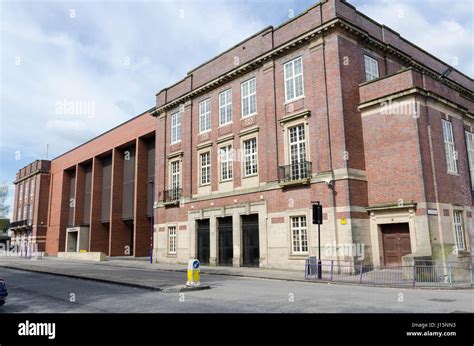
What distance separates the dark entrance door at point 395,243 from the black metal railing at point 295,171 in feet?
16.5

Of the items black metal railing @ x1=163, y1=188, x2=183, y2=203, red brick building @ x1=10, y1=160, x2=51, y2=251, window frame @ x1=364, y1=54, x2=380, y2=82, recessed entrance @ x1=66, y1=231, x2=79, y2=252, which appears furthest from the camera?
red brick building @ x1=10, y1=160, x2=51, y2=251

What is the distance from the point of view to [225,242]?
27.9 m

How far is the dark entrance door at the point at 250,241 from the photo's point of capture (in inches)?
1003

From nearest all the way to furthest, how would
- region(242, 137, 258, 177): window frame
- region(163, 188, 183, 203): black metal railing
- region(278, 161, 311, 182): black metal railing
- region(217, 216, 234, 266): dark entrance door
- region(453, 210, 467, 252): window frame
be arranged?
1. region(453, 210, 467, 252): window frame
2. region(278, 161, 311, 182): black metal railing
3. region(242, 137, 258, 177): window frame
4. region(217, 216, 234, 266): dark entrance door
5. region(163, 188, 183, 203): black metal railing

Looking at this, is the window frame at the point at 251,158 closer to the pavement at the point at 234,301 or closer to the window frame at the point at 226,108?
the window frame at the point at 226,108

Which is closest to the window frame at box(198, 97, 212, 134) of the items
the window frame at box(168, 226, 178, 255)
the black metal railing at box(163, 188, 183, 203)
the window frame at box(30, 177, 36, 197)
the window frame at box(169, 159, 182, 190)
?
the window frame at box(169, 159, 182, 190)

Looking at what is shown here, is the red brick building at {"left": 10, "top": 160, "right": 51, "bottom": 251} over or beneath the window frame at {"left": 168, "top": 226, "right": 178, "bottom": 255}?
over

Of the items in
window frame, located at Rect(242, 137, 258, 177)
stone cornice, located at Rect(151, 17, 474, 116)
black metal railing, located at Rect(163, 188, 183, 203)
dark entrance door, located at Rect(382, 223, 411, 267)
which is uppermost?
stone cornice, located at Rect(151, 17, 474, 116)

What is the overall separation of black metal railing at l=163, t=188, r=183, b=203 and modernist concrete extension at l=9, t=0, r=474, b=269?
7.0 inches

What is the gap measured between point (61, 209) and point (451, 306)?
2261 inches

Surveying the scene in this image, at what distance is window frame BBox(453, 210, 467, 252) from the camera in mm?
21798

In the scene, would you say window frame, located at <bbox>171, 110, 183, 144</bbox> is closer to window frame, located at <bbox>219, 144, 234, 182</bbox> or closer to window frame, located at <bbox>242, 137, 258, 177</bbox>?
window frame, located at <bbox>219, 144, 234, 182</bbox>
